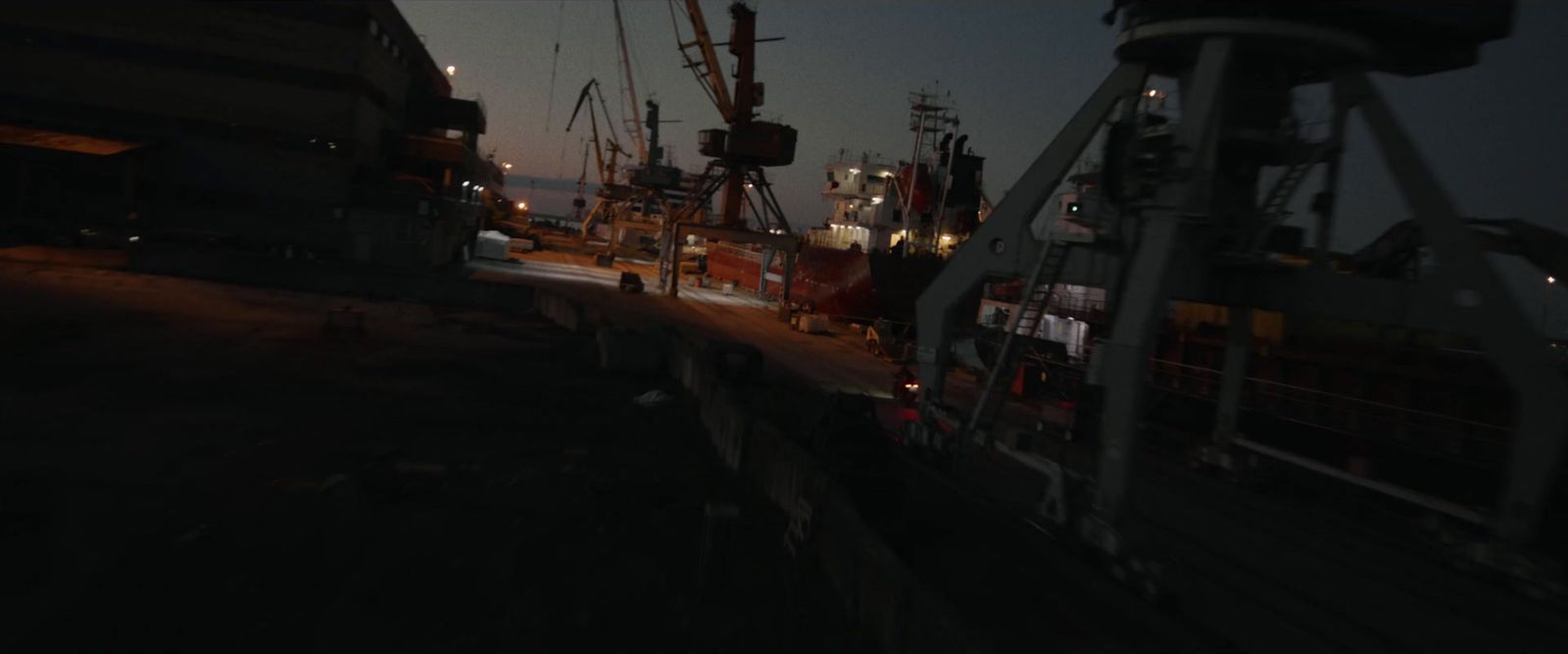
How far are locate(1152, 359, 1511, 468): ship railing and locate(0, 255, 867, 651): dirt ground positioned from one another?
1063cm

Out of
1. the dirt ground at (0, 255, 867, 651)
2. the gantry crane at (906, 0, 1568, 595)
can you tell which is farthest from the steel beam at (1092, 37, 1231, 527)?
the dirt ground at (0, 255, 867, 651)

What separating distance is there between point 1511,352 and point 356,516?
13620 mm

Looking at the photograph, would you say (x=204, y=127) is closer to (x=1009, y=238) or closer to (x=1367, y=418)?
(x=1009, y=238)

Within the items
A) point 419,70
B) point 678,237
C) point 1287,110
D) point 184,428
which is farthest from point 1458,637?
point 419,70

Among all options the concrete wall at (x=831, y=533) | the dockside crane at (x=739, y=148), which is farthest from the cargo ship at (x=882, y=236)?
the concrete wall at (x=831, y=533)

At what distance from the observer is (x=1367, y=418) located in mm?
15859

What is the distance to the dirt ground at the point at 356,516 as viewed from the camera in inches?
297

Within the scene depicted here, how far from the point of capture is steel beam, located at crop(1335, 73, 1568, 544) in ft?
33.7

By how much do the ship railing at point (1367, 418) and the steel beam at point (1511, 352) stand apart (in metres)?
2.23

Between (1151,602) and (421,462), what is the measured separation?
380 inches

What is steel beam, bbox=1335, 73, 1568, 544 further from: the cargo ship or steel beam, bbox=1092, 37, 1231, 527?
the cargo ship

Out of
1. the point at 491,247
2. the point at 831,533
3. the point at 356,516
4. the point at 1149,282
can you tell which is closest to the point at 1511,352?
the point at 1149,282

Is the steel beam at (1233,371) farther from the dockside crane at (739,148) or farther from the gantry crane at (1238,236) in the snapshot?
the dockside crane at (739,148)

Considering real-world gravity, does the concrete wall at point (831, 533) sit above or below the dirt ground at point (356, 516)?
above
